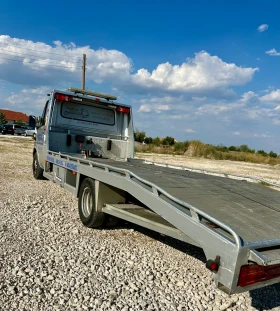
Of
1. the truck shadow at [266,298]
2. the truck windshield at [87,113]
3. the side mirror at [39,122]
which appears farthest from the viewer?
the side mirror at [39,122]

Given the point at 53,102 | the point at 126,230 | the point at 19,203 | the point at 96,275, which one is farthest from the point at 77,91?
the point at 96,275

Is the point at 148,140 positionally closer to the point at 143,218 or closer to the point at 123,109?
the point at 123,109

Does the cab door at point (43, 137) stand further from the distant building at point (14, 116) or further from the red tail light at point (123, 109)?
the distant building at point (14, 116)

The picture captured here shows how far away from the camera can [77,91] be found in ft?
27.1

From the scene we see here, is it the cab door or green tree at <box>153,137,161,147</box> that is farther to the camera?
green tree at <box>153,137,161,147</box>

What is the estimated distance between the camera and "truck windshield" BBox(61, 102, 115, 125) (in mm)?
8398

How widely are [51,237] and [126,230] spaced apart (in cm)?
127

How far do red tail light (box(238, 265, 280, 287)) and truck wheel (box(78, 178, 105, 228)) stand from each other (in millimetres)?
2849

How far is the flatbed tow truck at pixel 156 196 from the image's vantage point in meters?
2.34

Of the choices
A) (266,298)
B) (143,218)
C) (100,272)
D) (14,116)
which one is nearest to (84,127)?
(143,218)

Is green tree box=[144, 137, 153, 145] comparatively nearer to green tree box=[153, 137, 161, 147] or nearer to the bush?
green tree box=[153, 137, 161, 147]

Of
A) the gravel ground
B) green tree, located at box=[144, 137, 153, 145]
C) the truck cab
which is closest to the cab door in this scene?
the truck cab

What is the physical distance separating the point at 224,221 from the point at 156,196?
716mm

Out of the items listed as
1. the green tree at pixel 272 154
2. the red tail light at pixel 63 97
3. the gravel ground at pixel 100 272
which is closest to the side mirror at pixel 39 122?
the red tail light at pixel 63 97
